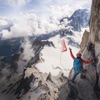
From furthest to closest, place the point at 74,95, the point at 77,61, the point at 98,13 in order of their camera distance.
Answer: the point at 98,13 → the point at 74,95 → the point at 77,61

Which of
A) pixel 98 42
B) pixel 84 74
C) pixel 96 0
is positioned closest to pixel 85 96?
pixel 84 74

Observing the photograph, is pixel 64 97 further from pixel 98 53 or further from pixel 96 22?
pixel 96 22

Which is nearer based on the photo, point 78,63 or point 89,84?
point 78,63

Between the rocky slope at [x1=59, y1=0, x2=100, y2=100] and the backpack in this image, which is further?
the rocky slope at [x1=59, y1=0, x2=100, y2=100]

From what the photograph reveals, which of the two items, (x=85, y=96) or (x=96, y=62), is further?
(x=96, y=62)

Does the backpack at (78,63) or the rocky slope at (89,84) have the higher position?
the backpack at (78,63)

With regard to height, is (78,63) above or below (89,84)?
above

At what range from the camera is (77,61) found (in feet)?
123

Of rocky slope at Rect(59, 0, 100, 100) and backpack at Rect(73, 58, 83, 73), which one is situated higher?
backpack at Rect(73, 58, 83, 73)

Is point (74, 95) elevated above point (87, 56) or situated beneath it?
situated beneath

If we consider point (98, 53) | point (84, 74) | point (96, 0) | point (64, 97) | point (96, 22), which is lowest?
point (64, 97)

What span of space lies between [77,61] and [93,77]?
5.85 m

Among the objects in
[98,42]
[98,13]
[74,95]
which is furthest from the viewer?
[98,13]

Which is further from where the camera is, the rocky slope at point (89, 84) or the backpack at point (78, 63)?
the rocky slope at point (89, 84)
